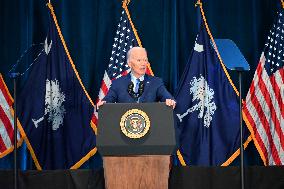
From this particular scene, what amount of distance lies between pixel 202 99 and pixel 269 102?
774 millimetres

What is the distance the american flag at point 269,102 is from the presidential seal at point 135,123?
2.09 meters

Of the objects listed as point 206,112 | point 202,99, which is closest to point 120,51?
point 202,99

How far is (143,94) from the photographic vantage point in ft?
14.7

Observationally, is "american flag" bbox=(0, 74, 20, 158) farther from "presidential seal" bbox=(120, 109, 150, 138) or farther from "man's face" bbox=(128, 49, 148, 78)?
"presidential seal" bbox=(120, 109, 150, 138)

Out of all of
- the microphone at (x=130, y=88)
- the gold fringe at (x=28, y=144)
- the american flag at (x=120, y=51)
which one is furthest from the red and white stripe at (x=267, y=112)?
the gold fringe at (x=28, y=144)

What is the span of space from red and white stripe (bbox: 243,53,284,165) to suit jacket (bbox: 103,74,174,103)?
1503mm

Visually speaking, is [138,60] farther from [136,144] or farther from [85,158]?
[85,158]

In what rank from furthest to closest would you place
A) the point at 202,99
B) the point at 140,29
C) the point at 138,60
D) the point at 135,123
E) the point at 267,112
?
the point at 140,29 < the point at 202,99 < the point at 267,112 < the point at 138,60 < the point at 135,123

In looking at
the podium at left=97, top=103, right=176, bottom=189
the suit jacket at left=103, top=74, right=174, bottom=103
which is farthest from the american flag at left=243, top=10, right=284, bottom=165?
the podium at left=97, top=103, right=176, bottom=189

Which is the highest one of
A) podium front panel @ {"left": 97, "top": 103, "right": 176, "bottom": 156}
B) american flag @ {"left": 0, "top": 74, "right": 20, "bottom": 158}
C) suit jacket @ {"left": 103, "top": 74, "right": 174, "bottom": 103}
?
suit jacket @ {"left": 103, "top": 74, "right": 174, "bottom": 103}

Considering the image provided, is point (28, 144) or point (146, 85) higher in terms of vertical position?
point (146, 85)

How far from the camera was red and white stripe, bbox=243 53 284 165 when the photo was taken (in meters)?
5.49

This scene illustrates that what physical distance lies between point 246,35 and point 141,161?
274 centimetres

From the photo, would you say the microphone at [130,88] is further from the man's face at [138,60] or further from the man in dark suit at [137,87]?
the man's face at [138,60]
